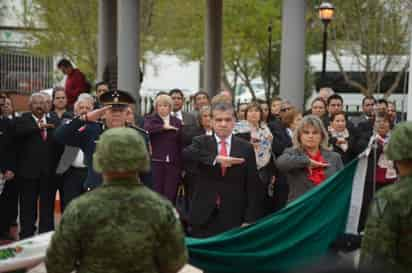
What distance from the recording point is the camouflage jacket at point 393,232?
4.80m

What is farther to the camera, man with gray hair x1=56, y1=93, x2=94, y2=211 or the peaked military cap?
man with gray hair x1=56, y1=93, x2=94, y2=211

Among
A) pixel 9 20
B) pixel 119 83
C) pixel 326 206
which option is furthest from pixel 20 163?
pixel 9 20

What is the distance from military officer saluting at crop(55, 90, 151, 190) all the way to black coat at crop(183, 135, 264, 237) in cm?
59

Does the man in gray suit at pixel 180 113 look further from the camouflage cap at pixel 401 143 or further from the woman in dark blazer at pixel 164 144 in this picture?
the camouflage cap at pixel 401 143

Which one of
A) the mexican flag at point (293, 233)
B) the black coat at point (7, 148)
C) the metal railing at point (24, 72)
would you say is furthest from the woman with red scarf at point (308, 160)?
the metal railing at point (24, 72)

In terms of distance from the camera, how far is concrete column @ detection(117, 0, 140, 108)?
761 inches

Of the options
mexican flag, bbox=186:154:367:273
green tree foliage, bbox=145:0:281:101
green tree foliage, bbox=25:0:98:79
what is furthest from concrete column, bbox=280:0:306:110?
green tree foliage, bbox=145:0:281:101

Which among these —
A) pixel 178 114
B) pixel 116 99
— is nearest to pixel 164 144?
pixel 178 114

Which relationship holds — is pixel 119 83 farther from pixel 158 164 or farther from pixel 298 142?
pixel 298 142

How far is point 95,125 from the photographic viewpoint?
842 cm

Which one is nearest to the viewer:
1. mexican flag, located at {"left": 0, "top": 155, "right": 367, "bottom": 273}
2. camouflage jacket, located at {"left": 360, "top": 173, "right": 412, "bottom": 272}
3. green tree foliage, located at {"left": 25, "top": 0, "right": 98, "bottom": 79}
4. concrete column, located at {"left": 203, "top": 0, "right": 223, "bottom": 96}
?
camouflage jacket, located at {"left": 360, "top": 173, "right": 412, "bottom": 272}

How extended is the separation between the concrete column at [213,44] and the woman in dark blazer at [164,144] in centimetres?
1453

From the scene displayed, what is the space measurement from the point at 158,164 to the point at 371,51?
957 inches

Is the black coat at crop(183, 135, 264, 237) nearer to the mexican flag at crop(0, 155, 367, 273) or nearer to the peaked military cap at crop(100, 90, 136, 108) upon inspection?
the mexican flag at crop(0, 155, 367, 273)
